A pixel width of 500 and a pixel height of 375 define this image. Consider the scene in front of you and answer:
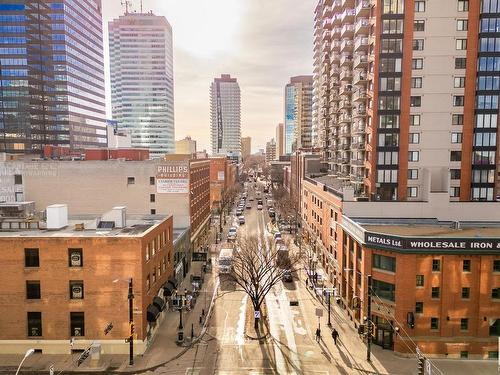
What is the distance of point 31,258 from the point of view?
116ft

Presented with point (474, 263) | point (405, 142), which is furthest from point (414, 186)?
point (474, 263)

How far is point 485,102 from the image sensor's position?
182 ft

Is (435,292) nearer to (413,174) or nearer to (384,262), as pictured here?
(384,262)

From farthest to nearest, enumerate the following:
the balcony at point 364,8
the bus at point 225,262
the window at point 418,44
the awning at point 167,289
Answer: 1. the balcony at point 364,8
2. the bus at point 225,262
3. the window at point 418,44
4. the awning at point 167,289

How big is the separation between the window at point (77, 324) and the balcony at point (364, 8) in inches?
2255

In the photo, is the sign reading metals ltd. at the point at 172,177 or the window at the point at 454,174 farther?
the sign reading metals ltd. at the point at 172,177

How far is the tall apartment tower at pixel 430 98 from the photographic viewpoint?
54156mm

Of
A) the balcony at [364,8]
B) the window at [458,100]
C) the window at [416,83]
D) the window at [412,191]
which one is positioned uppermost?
the balcony at [364,8]

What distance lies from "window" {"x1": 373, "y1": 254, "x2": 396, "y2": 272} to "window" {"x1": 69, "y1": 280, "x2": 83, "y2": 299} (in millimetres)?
28421

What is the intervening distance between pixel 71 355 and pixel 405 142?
49.8 m

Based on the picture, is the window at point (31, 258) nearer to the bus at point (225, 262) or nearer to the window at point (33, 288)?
the window at point (33, 288)

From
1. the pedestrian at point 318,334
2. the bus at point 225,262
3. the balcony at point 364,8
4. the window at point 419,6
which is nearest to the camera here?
the pedestrian at point 318,334

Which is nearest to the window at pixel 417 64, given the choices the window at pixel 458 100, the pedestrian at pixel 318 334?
the window at pixel 458 100

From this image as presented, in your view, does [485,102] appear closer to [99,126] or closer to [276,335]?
[276,335]
